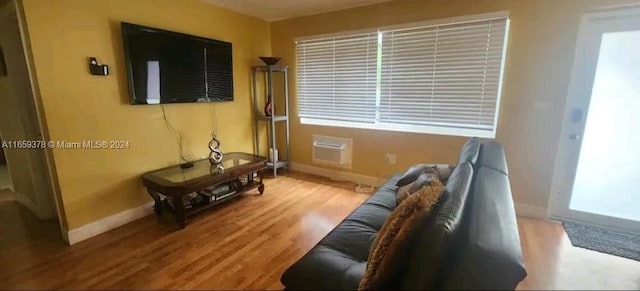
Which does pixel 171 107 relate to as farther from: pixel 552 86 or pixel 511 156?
pixel 552 86

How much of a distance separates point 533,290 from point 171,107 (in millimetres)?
3136

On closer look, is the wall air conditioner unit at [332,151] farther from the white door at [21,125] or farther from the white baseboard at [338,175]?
the white door at [21,125]

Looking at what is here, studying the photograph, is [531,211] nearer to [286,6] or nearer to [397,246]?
[397,246]

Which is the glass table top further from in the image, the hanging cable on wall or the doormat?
the doormat

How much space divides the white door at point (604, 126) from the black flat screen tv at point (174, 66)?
349 centimetres

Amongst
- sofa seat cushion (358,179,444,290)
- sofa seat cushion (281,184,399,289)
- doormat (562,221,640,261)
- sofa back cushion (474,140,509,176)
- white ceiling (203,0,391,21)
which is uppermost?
white ceiling (203,0,391,21)

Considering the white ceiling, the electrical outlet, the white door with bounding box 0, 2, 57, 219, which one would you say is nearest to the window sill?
the electrical outlet

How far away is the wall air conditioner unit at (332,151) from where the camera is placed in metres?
3.71

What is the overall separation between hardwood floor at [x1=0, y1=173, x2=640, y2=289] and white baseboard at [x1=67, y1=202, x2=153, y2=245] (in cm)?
7

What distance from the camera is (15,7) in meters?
2.04

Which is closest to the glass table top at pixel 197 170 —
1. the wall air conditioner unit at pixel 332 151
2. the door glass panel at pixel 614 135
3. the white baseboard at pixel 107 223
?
the white baseboard at pixel 107 223

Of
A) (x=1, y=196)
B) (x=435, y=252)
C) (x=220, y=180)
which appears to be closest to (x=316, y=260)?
A: (x=435, y=252)

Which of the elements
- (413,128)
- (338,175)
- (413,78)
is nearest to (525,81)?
(413,78)

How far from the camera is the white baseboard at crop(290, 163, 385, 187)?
3627 mm
